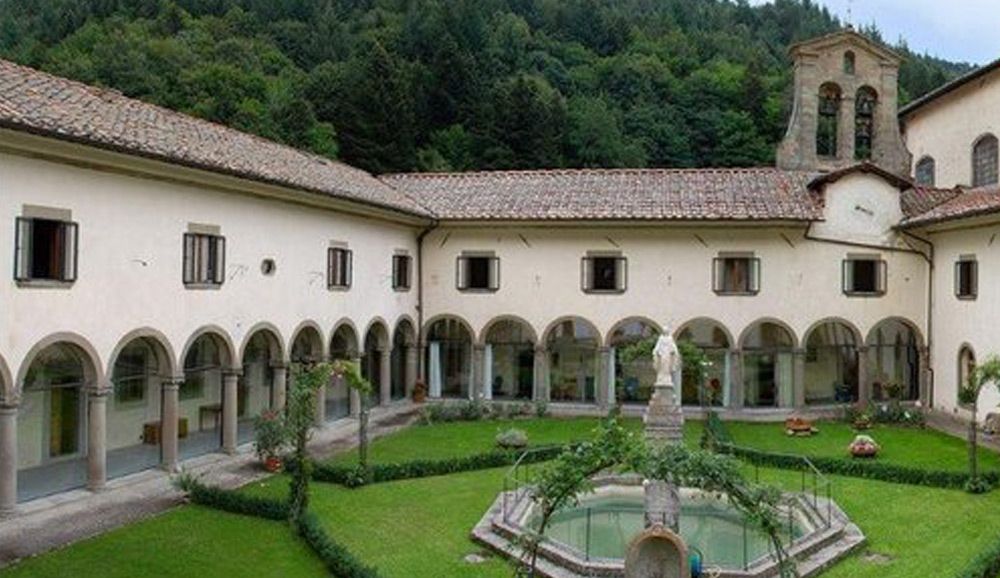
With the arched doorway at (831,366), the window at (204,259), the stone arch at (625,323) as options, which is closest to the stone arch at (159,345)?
the window at (204,259)

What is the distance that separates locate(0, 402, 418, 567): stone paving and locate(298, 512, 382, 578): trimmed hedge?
3.19m

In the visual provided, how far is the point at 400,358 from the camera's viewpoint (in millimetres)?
A: 32281

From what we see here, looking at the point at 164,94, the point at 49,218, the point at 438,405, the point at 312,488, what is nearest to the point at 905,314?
the point at 438,405

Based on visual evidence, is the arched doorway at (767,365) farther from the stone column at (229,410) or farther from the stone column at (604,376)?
the stone column at (229,410)

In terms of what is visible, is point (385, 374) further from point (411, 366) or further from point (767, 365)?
point (767, 365)

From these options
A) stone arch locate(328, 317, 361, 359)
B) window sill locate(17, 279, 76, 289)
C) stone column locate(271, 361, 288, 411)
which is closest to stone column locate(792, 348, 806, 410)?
stone arch locate(328, 317, 361, 359)

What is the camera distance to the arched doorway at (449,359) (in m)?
31.6

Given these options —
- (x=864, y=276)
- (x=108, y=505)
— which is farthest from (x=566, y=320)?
(x=108, y=505)

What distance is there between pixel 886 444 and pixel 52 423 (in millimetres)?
20112

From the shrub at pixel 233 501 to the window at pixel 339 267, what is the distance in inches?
355

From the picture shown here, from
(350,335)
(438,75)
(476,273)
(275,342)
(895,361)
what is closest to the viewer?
(275,342)

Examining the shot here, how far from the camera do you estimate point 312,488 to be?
19.0 metres

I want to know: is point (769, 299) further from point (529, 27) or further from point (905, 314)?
point (529, 27)

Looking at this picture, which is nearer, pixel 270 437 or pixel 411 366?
pixel 270 437
